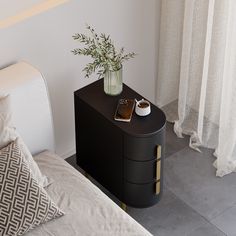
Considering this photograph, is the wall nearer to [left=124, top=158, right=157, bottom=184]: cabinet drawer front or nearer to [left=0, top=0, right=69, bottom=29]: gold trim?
[left=0, top=0, right=69, bottom=29]: gold trim

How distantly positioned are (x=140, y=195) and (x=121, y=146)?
0.91ft

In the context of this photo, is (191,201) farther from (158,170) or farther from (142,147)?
(142,147)

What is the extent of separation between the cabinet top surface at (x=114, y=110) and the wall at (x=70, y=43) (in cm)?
18

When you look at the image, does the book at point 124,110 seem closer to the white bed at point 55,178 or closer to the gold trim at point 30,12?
the white bed at point 55,178

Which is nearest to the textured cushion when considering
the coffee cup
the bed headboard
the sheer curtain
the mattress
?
the mattress

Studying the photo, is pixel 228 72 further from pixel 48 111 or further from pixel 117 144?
pixel 48 111

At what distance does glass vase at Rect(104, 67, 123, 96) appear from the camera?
291 centimetres

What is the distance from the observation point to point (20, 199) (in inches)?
96.9

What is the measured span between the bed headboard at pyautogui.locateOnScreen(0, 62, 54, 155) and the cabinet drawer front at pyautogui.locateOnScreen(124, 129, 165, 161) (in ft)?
1.28

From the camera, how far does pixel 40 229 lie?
252 centimetres

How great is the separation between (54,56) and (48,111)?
31 cm

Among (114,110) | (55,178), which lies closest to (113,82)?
(114,110)

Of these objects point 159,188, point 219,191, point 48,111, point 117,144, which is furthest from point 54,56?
point 219,191

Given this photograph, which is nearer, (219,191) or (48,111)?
(48,111)
